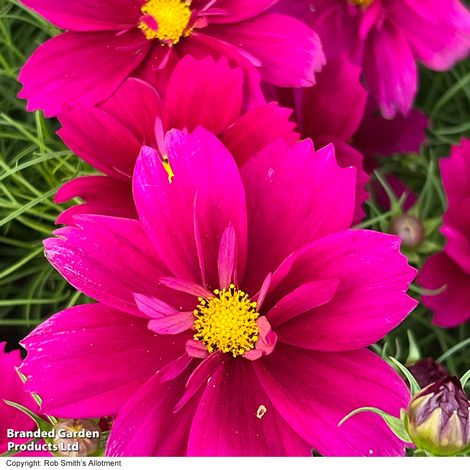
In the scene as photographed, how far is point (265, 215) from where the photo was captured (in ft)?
1.59

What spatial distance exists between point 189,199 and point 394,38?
31 cm

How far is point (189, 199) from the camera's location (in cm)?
47

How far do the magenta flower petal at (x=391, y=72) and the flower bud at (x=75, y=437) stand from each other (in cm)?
37

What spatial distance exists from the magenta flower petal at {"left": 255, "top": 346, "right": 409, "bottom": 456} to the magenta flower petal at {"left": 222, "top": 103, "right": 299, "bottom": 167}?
152 millimetres

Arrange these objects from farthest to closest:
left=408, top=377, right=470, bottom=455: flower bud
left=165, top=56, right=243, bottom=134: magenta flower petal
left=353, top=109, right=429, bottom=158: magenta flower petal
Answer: left=353, top=109, right=429, bottom=158: magenta flower petal
left=165, top=56, right=243, bottom=134: magenta flower petal
left=408, top=377, right=470, bottom=455: flower bud

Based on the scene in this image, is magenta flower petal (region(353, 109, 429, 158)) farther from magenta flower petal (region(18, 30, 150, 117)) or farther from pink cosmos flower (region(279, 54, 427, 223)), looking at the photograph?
magenta flower petal (region(18, 30, 150, 117))

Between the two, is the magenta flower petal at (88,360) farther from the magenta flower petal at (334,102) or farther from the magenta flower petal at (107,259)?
the magenta flower petal at (334,102)

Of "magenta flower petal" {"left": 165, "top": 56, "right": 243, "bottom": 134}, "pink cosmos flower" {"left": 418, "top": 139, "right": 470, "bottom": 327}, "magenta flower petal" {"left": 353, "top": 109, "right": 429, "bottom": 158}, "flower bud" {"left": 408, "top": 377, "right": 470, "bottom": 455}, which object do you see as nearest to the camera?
"flower bud" {"left": 408, "top": 377, "right": 470, "bottom": 455}

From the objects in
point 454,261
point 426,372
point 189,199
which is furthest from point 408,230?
point 189,199

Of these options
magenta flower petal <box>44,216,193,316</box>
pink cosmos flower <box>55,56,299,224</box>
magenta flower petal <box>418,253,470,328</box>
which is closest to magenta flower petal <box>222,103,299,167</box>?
pink cosmos flower <box>55,56,299,224</box>

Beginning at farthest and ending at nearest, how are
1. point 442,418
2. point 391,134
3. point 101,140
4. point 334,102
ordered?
1. point 391,134
2. point 334,102
3. point 101,140
4. point 442,418

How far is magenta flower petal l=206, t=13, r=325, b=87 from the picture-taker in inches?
22.9

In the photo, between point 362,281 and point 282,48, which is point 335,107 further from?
point 362,281

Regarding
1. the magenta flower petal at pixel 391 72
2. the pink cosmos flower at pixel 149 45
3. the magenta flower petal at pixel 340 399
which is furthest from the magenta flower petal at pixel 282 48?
the magenta flower petal at pixel 340 399
